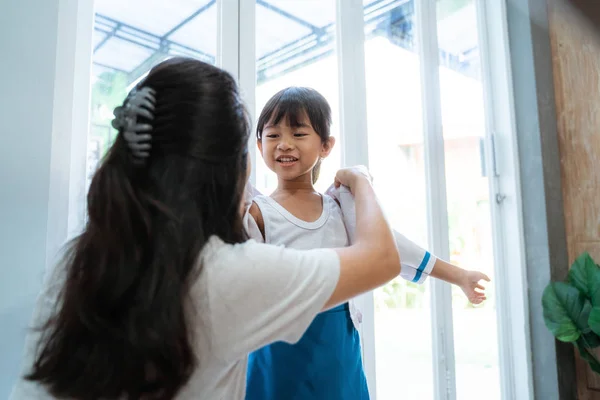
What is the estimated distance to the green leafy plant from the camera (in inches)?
65.2

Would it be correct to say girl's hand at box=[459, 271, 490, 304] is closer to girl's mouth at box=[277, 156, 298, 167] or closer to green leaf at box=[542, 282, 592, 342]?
girl's mouth at box=[277, 156, 298, 167]

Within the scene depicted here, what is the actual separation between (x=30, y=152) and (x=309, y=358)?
2.30 feet

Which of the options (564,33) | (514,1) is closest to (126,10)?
(514,1)

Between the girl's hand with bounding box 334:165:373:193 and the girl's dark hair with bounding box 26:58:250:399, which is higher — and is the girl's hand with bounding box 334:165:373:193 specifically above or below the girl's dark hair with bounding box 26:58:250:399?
above

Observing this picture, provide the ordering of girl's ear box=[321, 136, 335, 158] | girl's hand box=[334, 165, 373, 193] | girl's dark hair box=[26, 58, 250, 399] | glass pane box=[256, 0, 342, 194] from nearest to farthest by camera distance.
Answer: girl's dark hair box=[26, 58, 250, 399], girl's hand box=[334, 165, 373, 193], girl's ear box=[321, 136, 335, 158], glass pane box=[256, 0, 342, 194]

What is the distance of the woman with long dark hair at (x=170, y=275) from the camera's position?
1.81ft

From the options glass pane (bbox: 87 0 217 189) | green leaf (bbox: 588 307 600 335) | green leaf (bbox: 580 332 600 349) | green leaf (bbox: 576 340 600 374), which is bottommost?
green leaf (bbox: 576 340 600 374)

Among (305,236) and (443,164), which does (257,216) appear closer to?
(305,236)

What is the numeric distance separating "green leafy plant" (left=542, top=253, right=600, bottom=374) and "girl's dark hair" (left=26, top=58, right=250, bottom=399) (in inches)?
64.6

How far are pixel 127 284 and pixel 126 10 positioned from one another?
0.85 m

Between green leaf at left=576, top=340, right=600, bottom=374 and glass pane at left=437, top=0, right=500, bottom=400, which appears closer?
green leaf at left=576, top=340, right=600, bottom=374

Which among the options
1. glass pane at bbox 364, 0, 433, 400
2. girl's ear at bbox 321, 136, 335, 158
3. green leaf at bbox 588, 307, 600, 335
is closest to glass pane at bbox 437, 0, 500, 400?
glass pane at bbox 364, 0, 433, 400

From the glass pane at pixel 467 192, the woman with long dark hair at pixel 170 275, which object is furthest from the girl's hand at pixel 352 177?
the glass pane at pixel 467 192

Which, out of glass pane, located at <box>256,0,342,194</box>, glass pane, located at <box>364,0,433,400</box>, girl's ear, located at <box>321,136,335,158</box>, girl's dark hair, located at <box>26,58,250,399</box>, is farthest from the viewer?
glass pane, located at <box>364,0,433,400</box>
